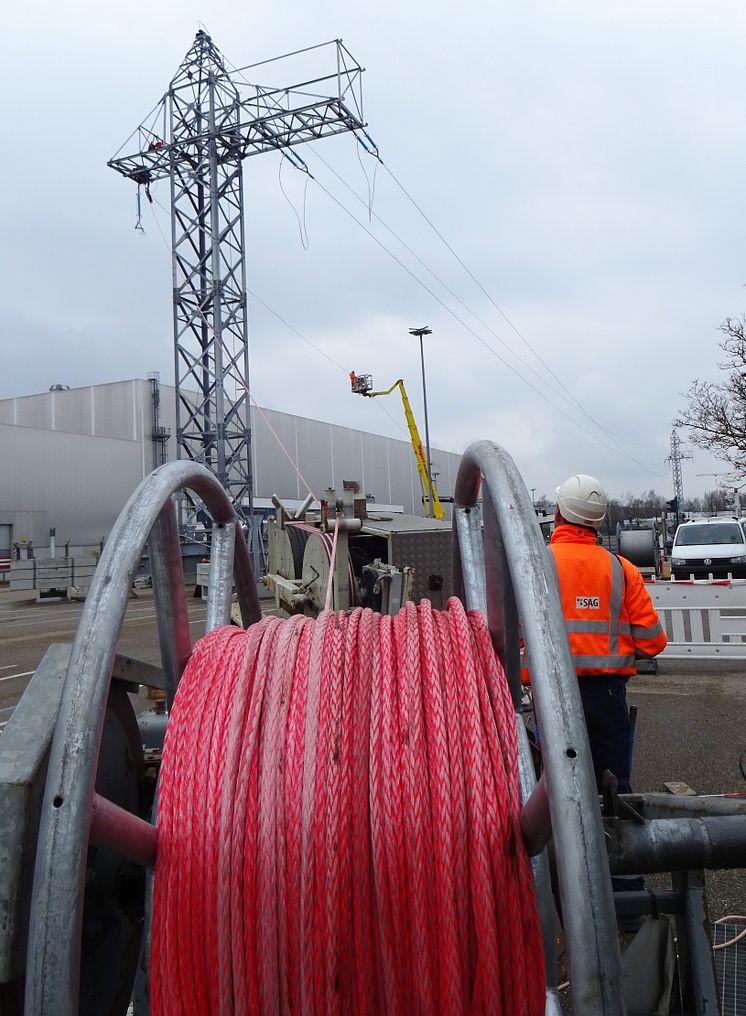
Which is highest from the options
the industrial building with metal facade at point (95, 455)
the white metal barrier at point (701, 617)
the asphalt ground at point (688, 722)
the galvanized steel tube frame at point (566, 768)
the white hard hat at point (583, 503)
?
the industrial building with metal facade at point (95, 455)

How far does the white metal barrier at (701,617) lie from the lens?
8.34 meters

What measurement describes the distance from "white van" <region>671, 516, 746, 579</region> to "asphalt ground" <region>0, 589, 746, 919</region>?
26.8 ft

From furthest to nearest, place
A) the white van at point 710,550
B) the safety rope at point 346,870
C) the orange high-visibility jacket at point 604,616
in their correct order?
Result: 1. the white van at point 710,550
2. the orange high-visibility jacket at point 604,616
3. the safety rope at point 346,870

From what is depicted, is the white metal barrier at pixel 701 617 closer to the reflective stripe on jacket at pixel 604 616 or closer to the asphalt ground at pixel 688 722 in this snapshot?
the asphalt ground at pixel 688 722

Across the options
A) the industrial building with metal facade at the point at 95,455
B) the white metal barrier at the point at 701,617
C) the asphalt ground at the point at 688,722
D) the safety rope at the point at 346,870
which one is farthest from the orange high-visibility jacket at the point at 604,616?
the industrial building with metal facade at the point at 95,455

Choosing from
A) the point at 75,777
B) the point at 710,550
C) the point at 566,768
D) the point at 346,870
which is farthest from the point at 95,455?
the point at 566,768

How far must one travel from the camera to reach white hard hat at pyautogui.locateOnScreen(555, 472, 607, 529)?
3.40 meters

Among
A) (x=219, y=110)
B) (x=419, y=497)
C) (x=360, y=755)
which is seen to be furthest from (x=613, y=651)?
(x=419, y=497)

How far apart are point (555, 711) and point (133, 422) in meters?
37.9

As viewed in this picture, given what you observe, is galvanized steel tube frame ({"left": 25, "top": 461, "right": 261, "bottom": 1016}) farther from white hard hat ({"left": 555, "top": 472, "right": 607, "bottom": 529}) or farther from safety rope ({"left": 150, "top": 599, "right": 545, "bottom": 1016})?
white hard hat ({"left": 555, "top": 472, "right": 607, "bottom": 529})

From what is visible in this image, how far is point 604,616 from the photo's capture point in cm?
319

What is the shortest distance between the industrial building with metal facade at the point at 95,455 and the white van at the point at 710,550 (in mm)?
14093

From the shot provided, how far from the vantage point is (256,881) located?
1455 millimetres

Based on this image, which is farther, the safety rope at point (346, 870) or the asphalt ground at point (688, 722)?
the asphalt ground at point (688, 722)
